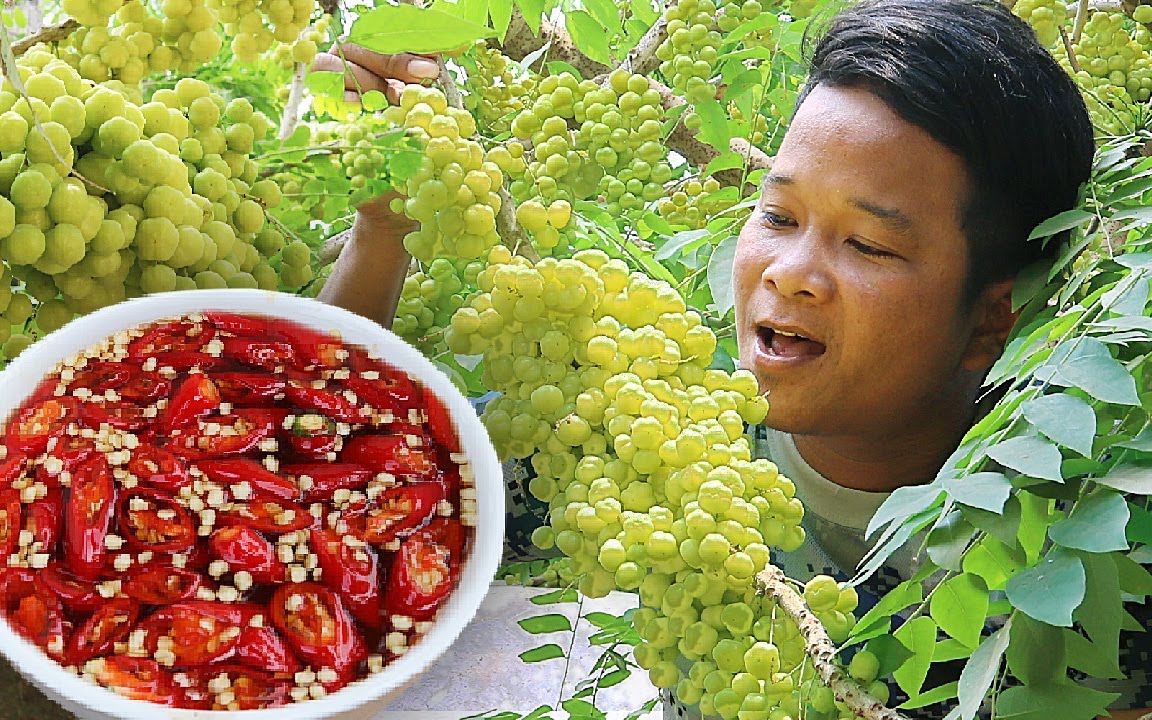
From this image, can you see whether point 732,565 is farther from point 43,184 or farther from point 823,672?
point 43,184

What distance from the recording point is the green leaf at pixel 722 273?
2.54 ft

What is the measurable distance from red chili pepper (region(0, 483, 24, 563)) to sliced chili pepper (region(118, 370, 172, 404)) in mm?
52

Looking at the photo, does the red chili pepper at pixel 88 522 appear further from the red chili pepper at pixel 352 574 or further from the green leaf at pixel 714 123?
the green leaf at pixel 714 123

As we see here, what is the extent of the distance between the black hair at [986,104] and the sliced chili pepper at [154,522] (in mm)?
512

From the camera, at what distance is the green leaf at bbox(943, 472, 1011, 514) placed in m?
0.39

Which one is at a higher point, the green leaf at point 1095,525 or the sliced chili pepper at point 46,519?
the green leaf at point 1095,525

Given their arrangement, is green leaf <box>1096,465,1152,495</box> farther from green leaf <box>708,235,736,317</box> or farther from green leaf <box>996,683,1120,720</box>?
green leaf <box>708,235,736,317</box>

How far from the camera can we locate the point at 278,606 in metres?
0.38

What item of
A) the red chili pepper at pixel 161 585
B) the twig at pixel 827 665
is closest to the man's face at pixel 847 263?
the twig at pixel 827 665

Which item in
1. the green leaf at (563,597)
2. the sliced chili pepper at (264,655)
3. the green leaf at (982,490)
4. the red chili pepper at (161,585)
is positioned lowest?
the green leaf at (563,597)

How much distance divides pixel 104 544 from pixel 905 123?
21.1 inches

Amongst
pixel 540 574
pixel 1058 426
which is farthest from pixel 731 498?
pixel 540 574

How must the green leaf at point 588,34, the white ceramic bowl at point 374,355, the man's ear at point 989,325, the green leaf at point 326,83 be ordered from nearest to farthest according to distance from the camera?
1. the white ceramic bowl at point 374,355
2. the green leaf at point 326,83
3. the man's ear at point 989,325
4. the green leaf at point 588,34

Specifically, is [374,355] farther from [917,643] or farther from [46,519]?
[917,643]
